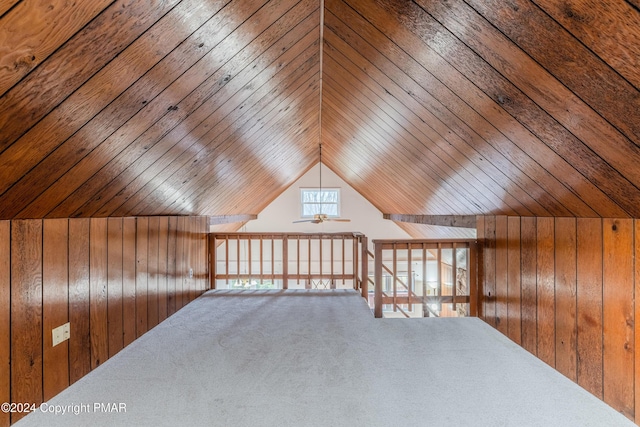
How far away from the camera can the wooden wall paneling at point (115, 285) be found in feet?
8.99

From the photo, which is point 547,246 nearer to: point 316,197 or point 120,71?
point 120,71

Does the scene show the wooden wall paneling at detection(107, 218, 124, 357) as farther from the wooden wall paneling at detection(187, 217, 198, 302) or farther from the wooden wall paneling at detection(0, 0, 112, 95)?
the wooden wall paneling at detection(0, 0, 112, 95)

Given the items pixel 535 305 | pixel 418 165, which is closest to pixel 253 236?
pixel 418 165

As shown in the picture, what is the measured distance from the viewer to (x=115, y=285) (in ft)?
9.25

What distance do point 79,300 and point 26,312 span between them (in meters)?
0.43

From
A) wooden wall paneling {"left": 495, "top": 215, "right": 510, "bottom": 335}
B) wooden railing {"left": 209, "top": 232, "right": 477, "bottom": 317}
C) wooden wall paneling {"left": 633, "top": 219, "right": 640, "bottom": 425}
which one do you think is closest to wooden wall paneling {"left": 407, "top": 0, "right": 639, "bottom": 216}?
wooden wall paneling {"left": 633, "top": 219, "right": 640, "bottom": 425}

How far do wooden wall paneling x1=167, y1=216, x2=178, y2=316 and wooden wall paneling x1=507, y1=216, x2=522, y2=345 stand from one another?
11.4 feet

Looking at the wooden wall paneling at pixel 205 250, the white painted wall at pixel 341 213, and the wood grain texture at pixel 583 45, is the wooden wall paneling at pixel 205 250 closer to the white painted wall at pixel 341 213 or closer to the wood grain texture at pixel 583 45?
the white painted wall at pixel 341 213

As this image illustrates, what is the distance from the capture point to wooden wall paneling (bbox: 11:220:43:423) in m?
1.92

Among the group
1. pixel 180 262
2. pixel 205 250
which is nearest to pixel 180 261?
pixel 180 262

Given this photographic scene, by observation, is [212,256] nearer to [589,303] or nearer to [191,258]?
[191,258]

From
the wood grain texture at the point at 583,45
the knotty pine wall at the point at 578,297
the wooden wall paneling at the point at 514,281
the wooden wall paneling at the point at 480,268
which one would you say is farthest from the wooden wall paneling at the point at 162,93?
the wooden wall paneling at the point at 480,268

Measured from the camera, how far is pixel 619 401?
1963mm

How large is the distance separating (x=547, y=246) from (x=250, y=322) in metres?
2.77
